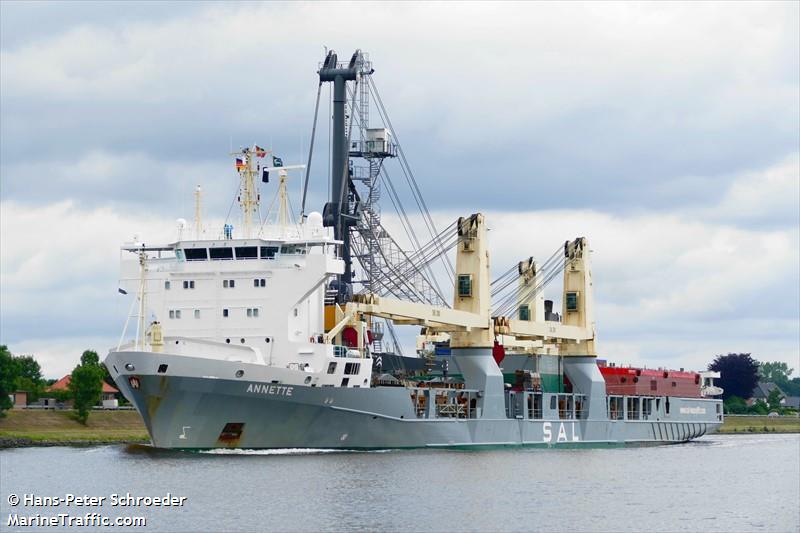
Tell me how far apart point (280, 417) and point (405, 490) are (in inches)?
463

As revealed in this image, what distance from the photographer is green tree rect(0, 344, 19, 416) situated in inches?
3063

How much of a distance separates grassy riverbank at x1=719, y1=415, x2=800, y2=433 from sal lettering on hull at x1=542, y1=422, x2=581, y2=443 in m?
47.5

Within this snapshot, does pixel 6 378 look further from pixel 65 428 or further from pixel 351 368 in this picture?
pixel 351 368

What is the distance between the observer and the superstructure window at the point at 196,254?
58.1 metres

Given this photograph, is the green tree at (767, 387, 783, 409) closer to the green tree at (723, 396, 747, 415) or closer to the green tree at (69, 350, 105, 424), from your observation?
the green tree at (723, 396, 747, 415)

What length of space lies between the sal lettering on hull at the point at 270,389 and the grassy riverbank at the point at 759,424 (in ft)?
240

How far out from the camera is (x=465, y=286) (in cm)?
6919

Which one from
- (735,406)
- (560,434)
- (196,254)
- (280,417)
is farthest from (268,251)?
(735,406)

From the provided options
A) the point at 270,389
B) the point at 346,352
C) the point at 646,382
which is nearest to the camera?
the point at 270,389

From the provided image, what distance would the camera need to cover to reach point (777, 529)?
3856cm

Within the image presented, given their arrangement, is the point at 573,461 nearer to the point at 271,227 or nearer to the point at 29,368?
the point at 271,227

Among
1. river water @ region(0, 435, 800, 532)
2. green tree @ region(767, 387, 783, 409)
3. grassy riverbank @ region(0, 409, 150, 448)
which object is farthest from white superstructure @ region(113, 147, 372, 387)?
green tree @ region(767, 387, 783, 409)

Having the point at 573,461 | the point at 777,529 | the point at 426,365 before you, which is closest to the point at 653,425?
the point at 426,365

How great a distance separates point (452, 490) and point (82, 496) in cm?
1162
